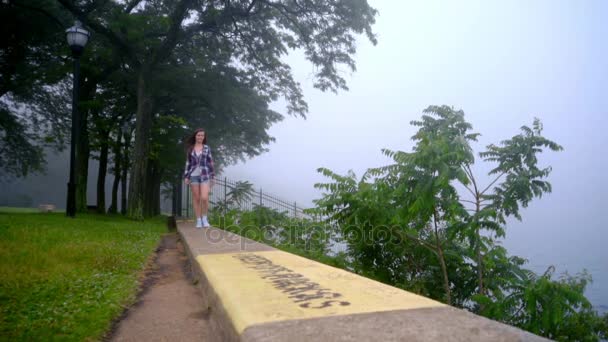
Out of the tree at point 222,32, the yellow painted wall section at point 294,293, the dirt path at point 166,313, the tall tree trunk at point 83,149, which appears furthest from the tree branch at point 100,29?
the yellow painted wall section at point 294,293

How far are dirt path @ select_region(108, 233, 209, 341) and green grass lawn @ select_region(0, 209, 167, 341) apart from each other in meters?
0.12

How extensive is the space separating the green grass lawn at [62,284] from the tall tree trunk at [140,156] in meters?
7.67

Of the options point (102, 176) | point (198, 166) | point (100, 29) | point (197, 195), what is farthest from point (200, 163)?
point (102, 176)

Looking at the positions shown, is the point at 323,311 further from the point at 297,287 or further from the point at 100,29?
the point at 100,29

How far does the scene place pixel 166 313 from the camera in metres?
2.79

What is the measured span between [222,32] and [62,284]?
44.9 ft

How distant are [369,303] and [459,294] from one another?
4421mm

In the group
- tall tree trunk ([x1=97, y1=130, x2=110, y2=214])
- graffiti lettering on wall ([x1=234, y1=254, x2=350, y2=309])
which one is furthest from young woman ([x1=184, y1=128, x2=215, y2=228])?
tall tree trunk ([x1=97, y1=130, x2=110, y2=214])

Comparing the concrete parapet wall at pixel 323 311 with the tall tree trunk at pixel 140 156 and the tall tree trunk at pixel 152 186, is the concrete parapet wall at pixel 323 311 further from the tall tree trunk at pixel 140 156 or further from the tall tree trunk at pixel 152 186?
the tall tree trunk at pixel 152 186

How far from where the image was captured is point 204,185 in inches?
273

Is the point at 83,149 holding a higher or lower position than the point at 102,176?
higher

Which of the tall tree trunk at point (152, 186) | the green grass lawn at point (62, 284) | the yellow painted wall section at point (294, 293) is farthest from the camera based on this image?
the tall tree trunk at point (152, 186)

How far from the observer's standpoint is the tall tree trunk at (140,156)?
42.8 ft

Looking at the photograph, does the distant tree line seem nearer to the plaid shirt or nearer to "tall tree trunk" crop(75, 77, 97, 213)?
"tall tree trunk" crop(75, 77, 97, 213)
